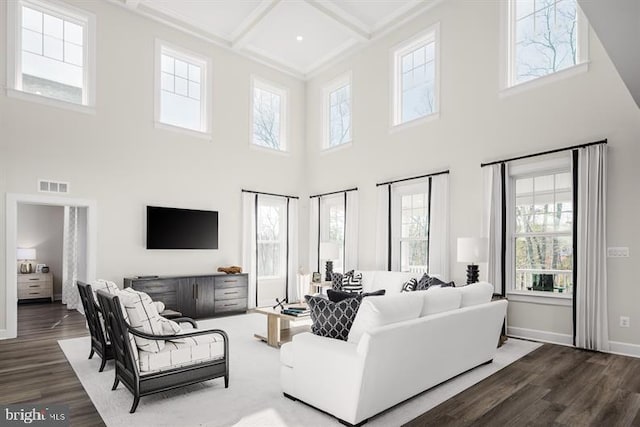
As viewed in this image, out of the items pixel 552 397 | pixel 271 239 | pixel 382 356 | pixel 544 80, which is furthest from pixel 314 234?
pixel 382 356

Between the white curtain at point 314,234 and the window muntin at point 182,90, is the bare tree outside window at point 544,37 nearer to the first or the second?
the white curtain at point 314,234

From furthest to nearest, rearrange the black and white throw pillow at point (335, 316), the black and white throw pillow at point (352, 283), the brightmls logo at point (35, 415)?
the black and white throw pillow at point (352, 283)
the black and white throw pillow at point (335, 316)
the brightmls logo at point (35, 415)

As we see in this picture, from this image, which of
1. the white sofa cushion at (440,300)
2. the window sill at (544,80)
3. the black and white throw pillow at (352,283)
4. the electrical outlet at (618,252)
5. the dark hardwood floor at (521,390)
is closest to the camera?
Result: the dark hardwood floor at (521,390)

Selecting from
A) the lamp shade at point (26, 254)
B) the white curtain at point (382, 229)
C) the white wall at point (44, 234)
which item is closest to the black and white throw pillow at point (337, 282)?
the white curtain at point (382, 229)

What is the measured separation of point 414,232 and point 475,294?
10.3 feet

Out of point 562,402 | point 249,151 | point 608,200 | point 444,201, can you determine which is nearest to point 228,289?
point 249,151

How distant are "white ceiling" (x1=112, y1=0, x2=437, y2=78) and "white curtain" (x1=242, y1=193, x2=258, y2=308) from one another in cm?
302

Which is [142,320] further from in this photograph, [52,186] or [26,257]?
[26,257]

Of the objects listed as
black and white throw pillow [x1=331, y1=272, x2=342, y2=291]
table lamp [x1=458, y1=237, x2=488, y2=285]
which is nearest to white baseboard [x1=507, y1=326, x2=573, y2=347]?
table lamp [x1=458, y1=237, x2=488, y2=285]

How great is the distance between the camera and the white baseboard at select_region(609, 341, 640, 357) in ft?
15.0

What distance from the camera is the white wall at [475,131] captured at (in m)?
4.72

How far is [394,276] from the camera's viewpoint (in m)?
6.48

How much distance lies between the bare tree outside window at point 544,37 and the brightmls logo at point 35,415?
648 centimetres

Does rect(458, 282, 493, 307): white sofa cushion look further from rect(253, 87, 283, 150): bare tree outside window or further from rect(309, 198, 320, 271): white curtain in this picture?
rect(253, 87, 283, 150): bare tree outside window
